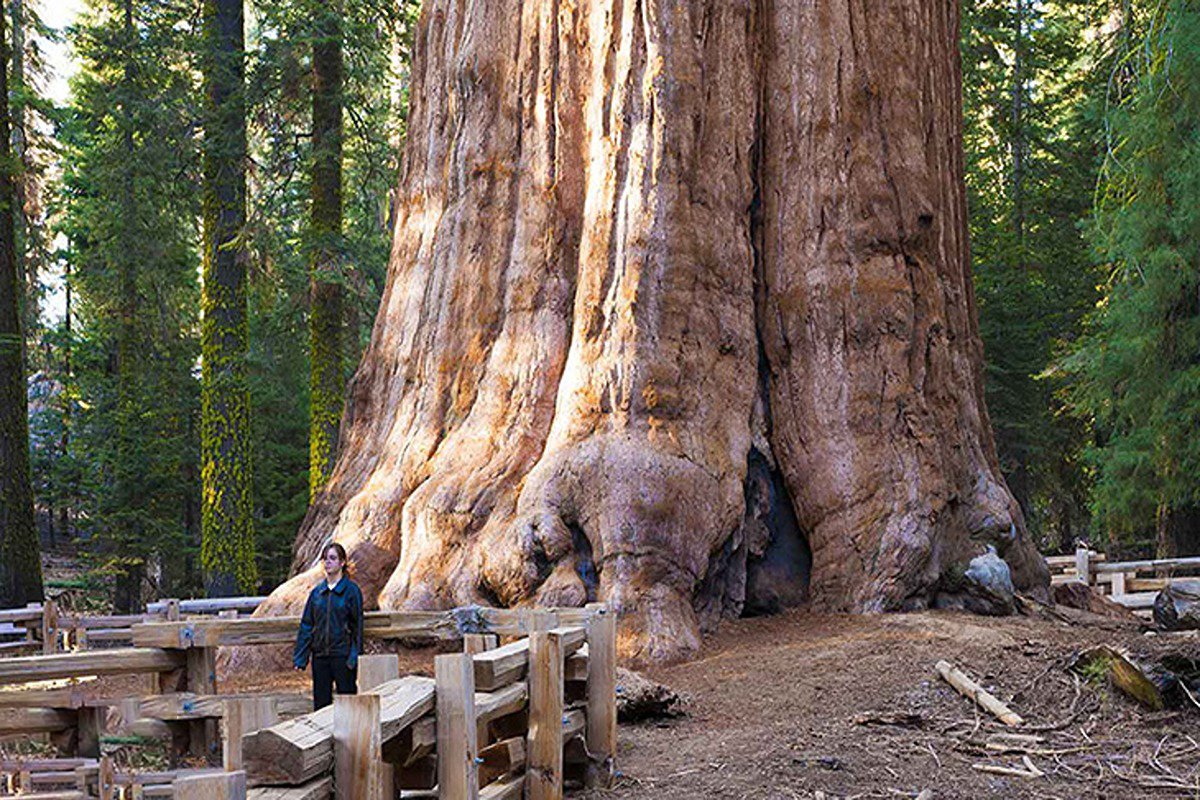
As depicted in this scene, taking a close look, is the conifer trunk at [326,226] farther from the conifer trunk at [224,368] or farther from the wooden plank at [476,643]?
the wooden plank at [476,643]

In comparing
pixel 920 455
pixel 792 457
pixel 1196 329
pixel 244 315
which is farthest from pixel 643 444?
pixel 1196 329

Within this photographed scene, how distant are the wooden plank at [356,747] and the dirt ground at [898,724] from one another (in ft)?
11.4

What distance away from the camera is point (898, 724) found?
28.3 ft

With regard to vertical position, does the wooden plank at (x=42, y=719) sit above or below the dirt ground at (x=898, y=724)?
above

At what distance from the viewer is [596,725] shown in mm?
7551

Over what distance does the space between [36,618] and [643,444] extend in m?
6.75

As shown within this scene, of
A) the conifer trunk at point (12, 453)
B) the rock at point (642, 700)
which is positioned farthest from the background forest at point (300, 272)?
the rock at point (642, 700)

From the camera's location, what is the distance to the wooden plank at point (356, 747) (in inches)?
152

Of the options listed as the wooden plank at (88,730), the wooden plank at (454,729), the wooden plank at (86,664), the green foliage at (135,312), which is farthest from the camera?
the green foliage at (135,312)

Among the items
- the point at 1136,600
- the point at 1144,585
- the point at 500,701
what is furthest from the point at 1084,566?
the point at 500,701

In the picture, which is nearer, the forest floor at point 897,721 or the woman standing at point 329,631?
the forest floor at point 897,721

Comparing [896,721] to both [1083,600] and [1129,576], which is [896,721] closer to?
[1083,600]

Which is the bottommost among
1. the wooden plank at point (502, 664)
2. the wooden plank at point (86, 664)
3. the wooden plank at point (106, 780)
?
the wooden plank at point (106, 780)

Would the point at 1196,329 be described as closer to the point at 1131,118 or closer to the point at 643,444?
the point at 1131,118
